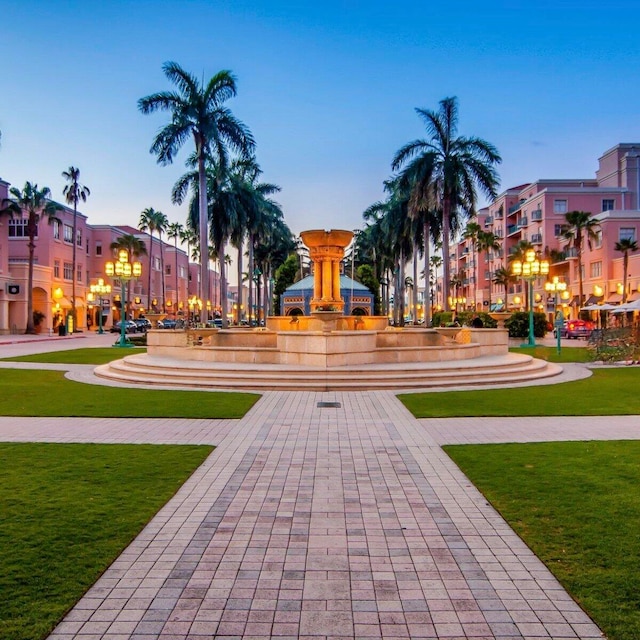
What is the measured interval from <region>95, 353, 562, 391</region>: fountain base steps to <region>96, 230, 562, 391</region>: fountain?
30mm

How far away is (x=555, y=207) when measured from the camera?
234 ft

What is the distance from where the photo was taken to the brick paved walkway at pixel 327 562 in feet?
13.0

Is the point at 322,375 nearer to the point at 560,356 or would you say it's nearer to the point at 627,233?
the point at 560,356

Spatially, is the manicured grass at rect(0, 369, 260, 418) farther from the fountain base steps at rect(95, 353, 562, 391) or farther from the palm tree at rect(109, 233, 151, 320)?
the palm tree at rect(109, 233, 151, 320)

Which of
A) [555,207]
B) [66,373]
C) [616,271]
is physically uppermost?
[555,207]

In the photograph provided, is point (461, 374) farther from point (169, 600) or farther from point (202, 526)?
point (169, 600)

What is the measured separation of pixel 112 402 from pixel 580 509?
11091mm

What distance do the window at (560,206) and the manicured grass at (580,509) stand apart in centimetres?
6831

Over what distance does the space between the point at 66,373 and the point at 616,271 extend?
54232mm

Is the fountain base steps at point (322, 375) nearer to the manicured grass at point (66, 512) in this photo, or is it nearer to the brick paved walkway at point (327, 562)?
the brick paved walkway at point (327, 562)

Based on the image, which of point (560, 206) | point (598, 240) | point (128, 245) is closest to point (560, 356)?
point (598, 240)

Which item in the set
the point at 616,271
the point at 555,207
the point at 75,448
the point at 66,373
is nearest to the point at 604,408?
the point at 75,448

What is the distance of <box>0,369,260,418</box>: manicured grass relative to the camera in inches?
489

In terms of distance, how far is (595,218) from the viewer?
59.8m
